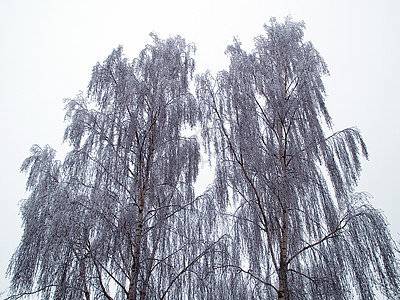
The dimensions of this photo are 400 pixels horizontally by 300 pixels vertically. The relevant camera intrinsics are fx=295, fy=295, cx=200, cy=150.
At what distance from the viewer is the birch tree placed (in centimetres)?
438

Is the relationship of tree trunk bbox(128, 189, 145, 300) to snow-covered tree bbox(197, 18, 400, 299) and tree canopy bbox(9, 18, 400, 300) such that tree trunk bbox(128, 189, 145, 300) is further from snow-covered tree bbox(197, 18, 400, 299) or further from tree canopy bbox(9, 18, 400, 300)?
snow-covered tree bbox(197, 18, 400, 299)

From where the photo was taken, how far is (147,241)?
18.9 ft

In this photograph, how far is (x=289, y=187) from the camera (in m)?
5.74

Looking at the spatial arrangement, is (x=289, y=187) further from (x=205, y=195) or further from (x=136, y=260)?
(x=136, y=260)

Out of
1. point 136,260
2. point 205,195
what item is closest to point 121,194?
point 136,260

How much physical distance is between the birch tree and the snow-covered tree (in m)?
0.72

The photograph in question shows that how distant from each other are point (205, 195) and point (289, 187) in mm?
1663

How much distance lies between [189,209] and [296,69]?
13.0 ft

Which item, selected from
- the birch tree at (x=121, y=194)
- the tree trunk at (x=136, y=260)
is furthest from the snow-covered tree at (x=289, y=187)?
the tree trunk at (x=136, y=260)

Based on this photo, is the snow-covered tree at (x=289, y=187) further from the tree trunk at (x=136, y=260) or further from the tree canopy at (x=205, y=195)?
the tree trunk at (x=136, y=260)

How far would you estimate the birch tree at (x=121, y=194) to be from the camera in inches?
172

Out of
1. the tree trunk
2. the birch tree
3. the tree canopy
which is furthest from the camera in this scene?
the tree trunk

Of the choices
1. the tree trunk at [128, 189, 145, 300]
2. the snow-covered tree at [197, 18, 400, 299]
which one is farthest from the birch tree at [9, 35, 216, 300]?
the snow-covered tree at [197, 18, 400, 299]

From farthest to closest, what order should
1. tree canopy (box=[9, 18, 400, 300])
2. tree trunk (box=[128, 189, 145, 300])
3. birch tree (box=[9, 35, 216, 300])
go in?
tree trunk (box=[128, 189, 145, 300]), tree canopy (box=[9, 18, 400, 300]), birch tree (box=[9, 35, 216, 300])
